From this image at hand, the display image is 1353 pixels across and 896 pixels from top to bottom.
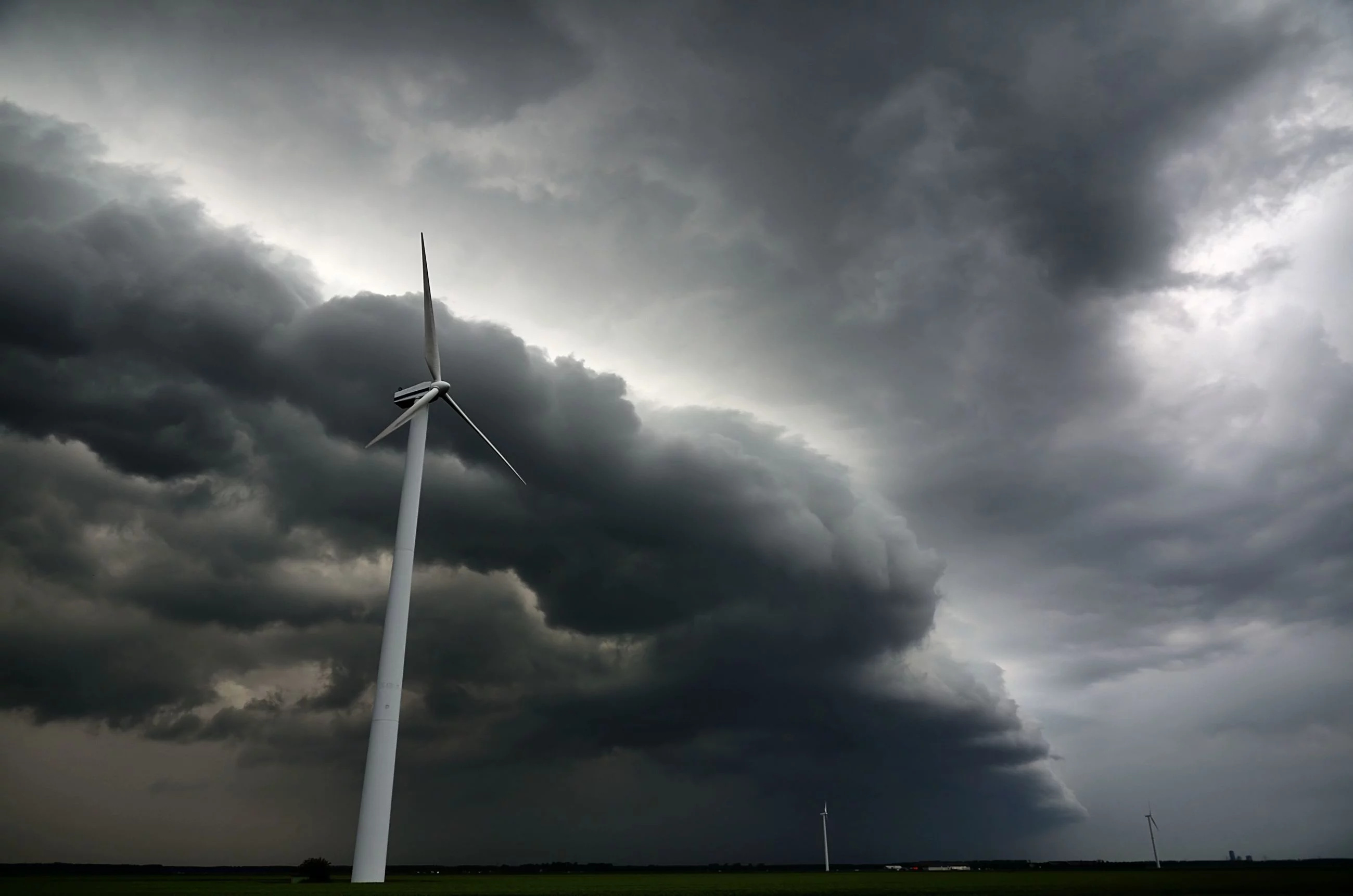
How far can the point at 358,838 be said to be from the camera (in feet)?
223

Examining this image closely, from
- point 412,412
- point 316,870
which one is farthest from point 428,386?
point 316,870

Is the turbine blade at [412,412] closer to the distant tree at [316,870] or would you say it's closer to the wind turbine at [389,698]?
the wind turbine at [389,698]

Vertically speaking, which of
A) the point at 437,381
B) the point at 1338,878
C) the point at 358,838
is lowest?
the point at 1338,878

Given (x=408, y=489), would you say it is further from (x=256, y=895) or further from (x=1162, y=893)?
(x=1162, y=893)

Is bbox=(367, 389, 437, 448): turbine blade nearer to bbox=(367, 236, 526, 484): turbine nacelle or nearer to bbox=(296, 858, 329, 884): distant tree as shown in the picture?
bbox=(367, 236, 526, 484): turbine nacelle

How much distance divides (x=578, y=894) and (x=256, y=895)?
21722mm

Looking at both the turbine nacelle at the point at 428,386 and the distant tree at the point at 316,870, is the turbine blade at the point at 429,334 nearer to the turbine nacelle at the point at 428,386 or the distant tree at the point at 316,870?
the turbine nacelle at the point at 428,386

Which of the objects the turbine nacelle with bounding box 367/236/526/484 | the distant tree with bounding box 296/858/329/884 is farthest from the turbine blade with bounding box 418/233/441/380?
the distant tree with bounding box 296/858/329/884

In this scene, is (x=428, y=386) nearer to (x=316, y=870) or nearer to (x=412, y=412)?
(x=412, y=412)

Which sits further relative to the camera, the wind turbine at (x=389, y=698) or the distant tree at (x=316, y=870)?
the distant tree at (x=316, y=870)

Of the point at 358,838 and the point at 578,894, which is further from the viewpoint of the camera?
the point at 358,838

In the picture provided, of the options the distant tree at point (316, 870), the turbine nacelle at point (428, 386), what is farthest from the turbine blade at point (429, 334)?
the distant tree at point (316, 870)

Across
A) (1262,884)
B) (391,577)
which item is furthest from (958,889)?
(391,577)

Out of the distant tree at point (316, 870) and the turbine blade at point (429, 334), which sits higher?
the turbine blade at point (429, 334)
